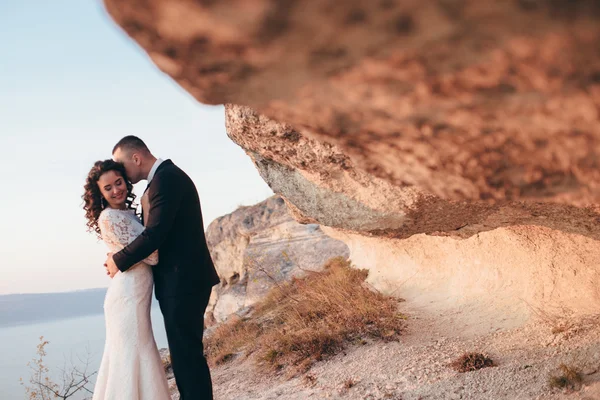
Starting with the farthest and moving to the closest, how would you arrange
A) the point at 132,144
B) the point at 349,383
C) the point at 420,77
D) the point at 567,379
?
the point at 349,383 → the point at 132,144 → the point at 567,379 → the point at 420,77

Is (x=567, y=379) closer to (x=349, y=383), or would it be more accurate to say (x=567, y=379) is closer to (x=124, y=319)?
(x=349, y=383)

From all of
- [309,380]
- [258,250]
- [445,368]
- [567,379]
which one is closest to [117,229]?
[309,380]

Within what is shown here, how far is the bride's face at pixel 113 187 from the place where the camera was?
13.2 feet

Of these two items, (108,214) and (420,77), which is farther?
(108,214)

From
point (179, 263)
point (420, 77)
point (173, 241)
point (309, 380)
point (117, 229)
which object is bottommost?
point (309, 380)

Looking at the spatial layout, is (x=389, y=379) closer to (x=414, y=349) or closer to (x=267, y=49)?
(x=414, y=349)

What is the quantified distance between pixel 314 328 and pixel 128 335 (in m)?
2.61

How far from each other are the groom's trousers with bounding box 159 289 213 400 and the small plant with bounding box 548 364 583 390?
2.36 m

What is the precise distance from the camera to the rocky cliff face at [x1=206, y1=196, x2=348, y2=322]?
472 inches

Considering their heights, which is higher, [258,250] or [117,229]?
[258,250]

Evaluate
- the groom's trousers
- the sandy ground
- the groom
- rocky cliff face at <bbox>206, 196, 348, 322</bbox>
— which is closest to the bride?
the groom

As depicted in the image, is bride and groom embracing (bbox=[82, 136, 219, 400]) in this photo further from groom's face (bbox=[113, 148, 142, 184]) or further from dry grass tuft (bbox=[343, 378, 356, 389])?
dry grass tuft (bbox=[343, 378, 356, 389])

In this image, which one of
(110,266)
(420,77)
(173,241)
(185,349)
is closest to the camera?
(420,77)

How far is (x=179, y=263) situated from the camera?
3.73 m
